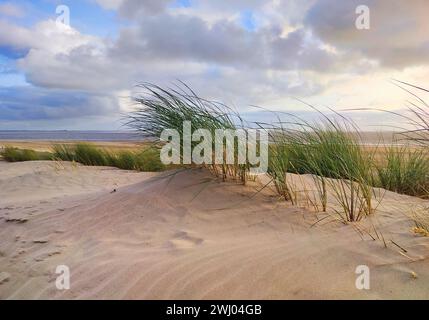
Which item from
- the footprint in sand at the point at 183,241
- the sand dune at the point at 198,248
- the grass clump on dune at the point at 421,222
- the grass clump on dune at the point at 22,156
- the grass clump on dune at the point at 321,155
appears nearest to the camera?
the sand dune at the point at 198,248

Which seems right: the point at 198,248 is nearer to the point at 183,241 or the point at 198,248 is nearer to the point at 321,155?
the point at 183,241

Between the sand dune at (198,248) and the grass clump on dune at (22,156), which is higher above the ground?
the grass clump on dune at (22,156)

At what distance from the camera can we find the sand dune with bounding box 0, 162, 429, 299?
2.53 m

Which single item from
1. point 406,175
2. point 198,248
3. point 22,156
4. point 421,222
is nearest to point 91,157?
point 22,156

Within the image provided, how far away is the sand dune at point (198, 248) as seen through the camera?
253 centimetres

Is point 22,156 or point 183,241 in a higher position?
point 22,156

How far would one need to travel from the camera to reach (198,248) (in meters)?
3.10

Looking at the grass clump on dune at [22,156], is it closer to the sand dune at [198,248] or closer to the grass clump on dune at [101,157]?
the grass clump on dune at [101,157]

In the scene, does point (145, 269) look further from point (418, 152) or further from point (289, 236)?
point (418, 152)

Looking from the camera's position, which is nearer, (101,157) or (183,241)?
(183,241)

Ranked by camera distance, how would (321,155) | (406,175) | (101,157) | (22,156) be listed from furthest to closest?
1. (22,156)
2. (101,157)
3. (406,175)
4. (321,155)

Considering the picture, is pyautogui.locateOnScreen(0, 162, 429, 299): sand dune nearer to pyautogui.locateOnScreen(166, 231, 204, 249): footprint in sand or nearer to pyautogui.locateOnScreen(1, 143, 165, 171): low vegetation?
pyautogui.locateOnScreen(166, 231, 204, 249): footprint in sand

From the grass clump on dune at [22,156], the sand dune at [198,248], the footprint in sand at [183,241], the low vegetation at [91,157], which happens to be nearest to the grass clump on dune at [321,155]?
the sand dune at [198,248]

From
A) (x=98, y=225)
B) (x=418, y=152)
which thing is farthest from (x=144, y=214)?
(x=418, y=152)
